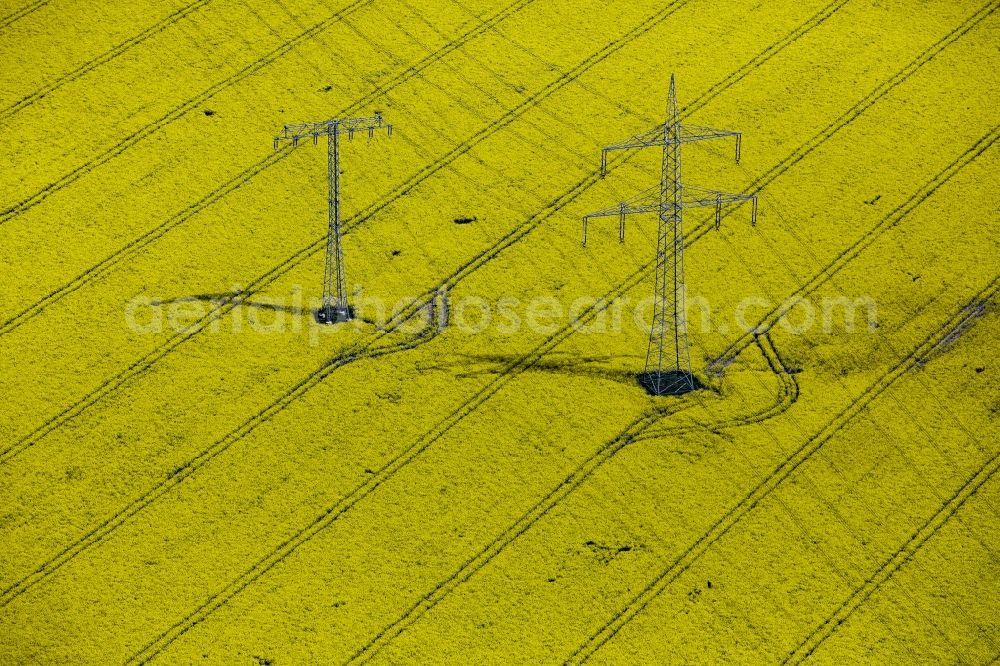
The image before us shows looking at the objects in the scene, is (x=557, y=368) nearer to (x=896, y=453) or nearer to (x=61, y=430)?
(x=896, y=453)

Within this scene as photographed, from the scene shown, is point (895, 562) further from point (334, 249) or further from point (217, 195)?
point (217, 195)

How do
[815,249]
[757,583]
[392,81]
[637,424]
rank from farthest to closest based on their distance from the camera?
[392,81], [815,249], [637,424], [757,583]

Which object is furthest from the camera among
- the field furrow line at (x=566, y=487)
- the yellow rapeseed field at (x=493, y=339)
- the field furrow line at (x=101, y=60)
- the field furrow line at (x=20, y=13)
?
the field furrow line at (x=20, y=13)

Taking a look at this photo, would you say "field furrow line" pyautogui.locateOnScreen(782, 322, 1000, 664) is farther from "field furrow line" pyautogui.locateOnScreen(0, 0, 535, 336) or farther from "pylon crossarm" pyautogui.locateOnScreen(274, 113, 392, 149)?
"field furrow line" pyautogui.locateOnScreen(0, 0, 535, 336)

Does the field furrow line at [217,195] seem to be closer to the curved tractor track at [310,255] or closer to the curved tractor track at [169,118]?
the curved tractor track at [310,255]

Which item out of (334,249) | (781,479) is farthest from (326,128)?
(781,479)

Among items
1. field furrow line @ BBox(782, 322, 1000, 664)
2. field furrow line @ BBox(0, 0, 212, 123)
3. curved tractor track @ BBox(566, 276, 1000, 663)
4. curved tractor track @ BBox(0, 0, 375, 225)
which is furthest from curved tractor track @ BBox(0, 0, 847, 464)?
field furrow line @ BBox(782, 322, 1000, 664)

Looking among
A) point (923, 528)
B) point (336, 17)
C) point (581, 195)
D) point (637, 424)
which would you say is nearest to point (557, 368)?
point (637, 424)

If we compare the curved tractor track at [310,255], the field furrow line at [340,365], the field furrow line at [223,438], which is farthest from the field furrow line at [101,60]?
the field furrow line at [340,365]
